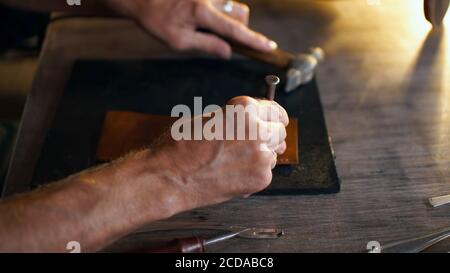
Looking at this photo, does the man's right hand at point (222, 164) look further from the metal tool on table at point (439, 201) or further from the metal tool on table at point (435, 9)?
the metal tool on table at point (435, 9)

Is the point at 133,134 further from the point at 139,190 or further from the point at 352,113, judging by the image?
the point at 352,113

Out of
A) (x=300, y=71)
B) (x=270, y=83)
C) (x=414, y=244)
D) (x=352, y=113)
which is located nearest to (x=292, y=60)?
(x=300, y=71)

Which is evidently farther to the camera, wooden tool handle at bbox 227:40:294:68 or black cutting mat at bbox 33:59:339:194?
wooden tool handle at bbox 227:40:294:68

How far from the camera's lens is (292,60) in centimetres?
92

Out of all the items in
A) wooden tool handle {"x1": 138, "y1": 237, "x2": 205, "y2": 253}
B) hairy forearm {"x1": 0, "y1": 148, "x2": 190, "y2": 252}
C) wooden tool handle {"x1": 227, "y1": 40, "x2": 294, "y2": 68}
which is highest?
wooden tool handle {"x1": 227, "y1": 40, "x2": 294, "y2": 68}

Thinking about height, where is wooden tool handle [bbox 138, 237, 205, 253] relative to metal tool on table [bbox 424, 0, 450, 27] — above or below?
below

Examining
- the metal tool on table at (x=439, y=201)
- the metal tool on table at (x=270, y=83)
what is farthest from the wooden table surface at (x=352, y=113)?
the metal tool on table at (x=270, y=83)

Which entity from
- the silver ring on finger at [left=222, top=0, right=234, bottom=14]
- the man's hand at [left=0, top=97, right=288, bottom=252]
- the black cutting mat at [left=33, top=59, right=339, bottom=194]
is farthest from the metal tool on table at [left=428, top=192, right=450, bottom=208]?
the silver ring on finger at [left=222, top=0, right=234, bottom=14]

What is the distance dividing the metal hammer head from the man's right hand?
0.78 ft

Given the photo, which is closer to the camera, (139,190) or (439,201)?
(139,190)

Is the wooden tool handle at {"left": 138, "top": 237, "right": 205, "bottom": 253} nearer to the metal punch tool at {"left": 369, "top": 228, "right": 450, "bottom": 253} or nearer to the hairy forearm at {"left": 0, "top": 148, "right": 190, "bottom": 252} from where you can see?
the hairy forearm at {"left": 0, "top": 148, "right": 190, "bottom": 252}

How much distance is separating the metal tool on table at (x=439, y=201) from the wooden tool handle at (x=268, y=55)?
35 centimetres

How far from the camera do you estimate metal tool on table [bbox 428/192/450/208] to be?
28.3 inches

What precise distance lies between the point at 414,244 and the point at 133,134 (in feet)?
1.43
